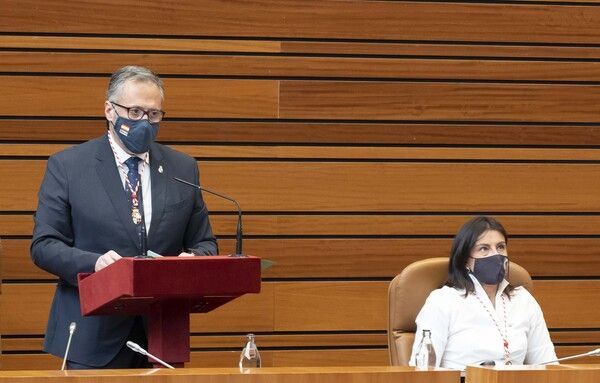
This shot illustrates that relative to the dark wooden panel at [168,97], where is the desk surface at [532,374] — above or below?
below

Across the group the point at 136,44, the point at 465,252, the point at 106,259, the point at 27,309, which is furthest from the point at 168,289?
the point at 136,44

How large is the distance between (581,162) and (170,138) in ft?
6.41

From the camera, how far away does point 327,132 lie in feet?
17.6

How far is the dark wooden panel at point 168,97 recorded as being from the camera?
5125 millimetres

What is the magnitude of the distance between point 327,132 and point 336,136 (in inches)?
1.8

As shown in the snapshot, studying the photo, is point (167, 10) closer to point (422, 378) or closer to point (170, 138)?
point (170, 138)

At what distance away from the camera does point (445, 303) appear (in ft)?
14.0

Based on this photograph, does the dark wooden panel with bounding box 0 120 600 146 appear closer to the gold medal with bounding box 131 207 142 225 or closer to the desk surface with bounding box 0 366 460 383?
the gold medal with bounding box 131 207 142 225

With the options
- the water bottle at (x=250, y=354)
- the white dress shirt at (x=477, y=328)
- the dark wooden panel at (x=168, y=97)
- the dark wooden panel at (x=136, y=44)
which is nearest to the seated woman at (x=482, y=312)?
the white dress shirt at (x=477, y=328)

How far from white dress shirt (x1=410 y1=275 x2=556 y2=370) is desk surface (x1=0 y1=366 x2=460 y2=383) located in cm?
160

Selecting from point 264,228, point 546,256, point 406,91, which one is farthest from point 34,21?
point 546,256

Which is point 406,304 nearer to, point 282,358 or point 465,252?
point 465,252

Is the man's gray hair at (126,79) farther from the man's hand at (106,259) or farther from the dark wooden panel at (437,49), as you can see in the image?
the dark wooden panel at (437,49)

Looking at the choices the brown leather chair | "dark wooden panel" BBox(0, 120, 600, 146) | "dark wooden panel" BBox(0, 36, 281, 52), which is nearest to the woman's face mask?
the brown leather chair
